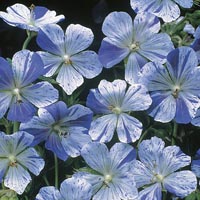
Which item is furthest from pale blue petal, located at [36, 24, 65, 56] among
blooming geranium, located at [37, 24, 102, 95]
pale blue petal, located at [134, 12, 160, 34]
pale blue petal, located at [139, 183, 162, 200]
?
pale blue petal, located at [139, 183, 162, 200]

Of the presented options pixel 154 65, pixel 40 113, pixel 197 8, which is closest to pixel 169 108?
pixel 154 65

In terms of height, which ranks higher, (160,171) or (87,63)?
(87,63)

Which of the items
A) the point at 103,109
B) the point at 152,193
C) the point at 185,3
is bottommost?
the point at 152,193

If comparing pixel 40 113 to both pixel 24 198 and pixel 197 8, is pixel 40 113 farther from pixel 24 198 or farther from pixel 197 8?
pixel 197 8

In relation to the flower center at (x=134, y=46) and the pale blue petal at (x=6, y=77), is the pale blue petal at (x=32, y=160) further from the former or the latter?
the flower center at (x=134, y=46)

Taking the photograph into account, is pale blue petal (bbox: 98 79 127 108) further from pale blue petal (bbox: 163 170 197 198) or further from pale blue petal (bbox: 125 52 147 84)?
pale blue petal (bbox: 163 170 197 198)

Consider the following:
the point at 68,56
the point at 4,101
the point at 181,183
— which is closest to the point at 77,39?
the point at 68,56

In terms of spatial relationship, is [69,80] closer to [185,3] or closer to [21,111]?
[21,111]

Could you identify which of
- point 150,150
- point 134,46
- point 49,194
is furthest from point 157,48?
point 49,194
